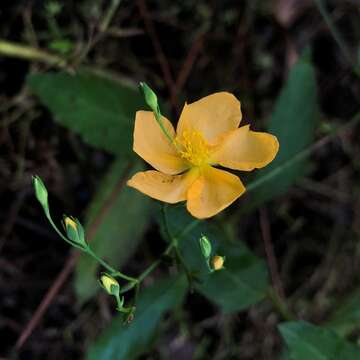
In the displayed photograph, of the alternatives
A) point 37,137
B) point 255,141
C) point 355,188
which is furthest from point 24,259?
point 355,188

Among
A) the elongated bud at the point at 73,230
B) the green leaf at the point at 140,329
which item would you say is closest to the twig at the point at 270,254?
the green leaf at the point at 140,329

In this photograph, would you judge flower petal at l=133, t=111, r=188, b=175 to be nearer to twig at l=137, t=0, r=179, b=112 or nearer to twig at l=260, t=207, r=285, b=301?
twig at l=137, t=0, r=179, b=112

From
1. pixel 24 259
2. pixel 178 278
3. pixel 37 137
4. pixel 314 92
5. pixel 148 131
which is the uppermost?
pixel 148 131

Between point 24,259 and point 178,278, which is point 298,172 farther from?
point 24,259

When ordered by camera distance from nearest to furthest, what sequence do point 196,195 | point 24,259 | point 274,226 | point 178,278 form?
point 196,195 < point 178,278 < point 24,259 < point 274,226

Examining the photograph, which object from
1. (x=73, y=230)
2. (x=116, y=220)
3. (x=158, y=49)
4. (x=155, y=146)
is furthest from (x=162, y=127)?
(x=158, y=49)

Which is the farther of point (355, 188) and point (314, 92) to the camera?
point (355, 188)

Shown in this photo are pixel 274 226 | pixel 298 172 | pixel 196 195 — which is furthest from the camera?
pixel 274 226
